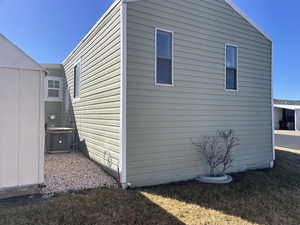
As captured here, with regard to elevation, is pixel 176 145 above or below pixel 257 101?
below

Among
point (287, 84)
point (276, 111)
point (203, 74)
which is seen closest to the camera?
point (203, 74)

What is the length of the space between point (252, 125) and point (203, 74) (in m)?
2.48

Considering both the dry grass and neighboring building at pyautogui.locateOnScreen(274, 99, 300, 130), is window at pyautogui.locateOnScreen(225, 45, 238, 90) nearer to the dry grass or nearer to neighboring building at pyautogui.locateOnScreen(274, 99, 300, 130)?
the dry grass

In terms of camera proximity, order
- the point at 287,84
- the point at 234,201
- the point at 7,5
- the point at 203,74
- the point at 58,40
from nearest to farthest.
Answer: the point at 234,201 → the point at 203,74 → the point at 7,5 → the point at 58,40 → the point at 287,84

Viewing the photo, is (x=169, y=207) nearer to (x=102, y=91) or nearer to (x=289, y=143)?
(x=102, y=91)

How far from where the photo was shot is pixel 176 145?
17.0 feet

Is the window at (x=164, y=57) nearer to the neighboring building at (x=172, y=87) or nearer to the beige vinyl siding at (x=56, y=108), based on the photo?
the neighboring building at (x=172, y=87)

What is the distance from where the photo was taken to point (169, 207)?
372 cm

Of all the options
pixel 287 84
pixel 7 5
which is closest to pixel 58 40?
pixel 7 5

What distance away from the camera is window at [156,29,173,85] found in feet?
16.6

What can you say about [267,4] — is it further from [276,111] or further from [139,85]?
[276,111]

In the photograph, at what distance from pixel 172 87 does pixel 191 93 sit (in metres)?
0.59

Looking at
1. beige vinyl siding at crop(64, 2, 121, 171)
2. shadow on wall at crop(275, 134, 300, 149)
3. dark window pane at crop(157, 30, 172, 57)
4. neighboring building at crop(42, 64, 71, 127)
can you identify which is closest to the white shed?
beige vinyl siding at crop(64, 2, 121, 171)

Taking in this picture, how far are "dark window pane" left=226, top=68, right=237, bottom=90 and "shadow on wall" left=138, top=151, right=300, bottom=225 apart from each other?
2.50 metres
